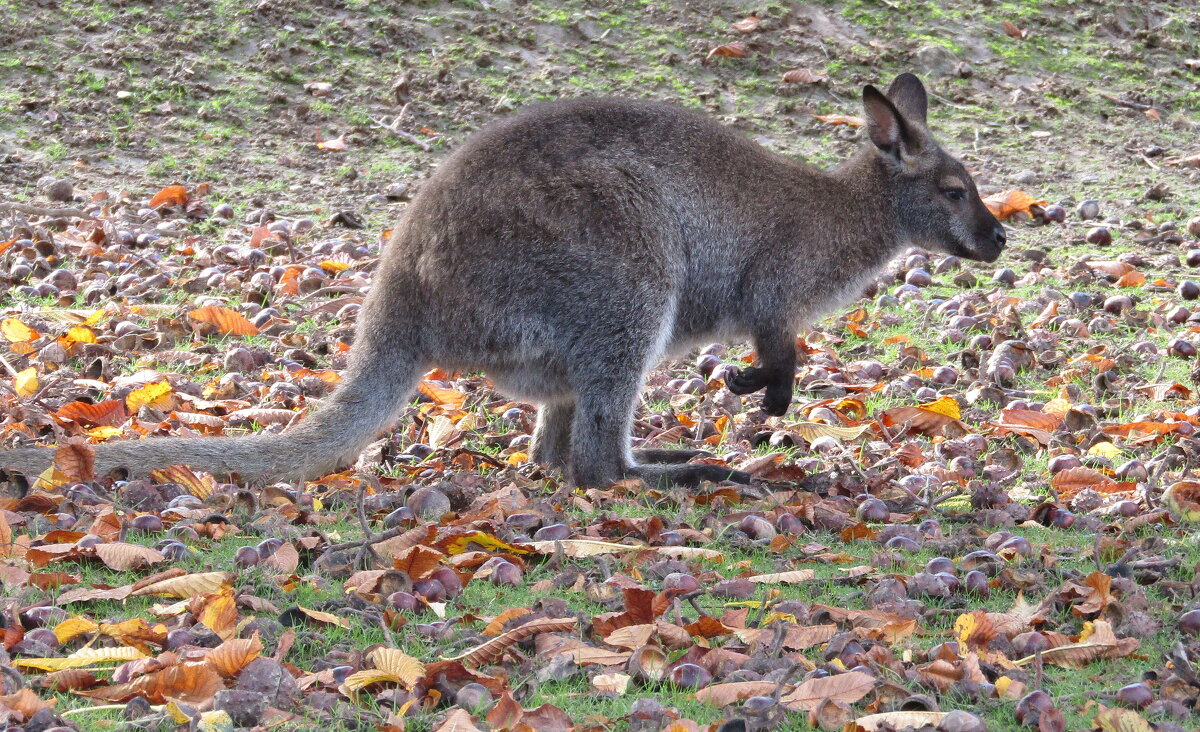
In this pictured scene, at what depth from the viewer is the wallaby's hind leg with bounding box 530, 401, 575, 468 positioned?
458cm

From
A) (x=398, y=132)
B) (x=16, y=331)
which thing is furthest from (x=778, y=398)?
(x=398, y=132)

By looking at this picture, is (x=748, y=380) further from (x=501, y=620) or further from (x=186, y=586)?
(x=186, y=586)

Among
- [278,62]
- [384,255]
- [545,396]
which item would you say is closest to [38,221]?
[278,62]

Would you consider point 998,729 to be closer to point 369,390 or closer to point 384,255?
point 369,390

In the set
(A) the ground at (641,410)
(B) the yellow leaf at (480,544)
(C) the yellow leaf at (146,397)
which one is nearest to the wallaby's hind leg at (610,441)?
(A) the ground at (641,410)

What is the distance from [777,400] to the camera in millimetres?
4703

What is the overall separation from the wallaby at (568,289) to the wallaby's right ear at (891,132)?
646 mm

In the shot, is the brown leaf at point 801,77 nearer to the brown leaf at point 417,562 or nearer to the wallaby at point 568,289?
the wallaby at point 568,289

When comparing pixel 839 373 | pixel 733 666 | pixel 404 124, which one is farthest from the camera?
pixel 404 124

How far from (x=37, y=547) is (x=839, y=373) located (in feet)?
10.8

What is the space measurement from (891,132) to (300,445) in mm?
2512

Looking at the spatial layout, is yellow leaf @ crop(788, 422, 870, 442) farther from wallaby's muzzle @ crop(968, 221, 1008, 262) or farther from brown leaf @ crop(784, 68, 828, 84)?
brown leaf @ crop(784, 68, 828, 84)

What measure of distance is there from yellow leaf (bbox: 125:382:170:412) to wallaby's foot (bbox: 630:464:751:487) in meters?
1.72

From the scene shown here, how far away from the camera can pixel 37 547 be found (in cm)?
315
